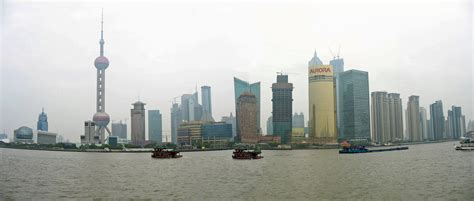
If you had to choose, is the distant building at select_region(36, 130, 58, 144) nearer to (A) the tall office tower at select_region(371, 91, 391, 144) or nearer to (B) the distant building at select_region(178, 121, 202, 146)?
(B) the distant building at select_region(178, 121, 202, 146)

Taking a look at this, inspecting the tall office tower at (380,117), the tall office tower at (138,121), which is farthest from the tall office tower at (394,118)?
the tall office tower at (138,121)

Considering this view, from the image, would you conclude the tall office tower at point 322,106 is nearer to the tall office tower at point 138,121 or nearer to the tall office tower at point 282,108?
the tall office tower at point 282,108

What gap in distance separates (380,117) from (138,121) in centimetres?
10225

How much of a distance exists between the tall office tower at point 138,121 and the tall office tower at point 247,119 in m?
41.1

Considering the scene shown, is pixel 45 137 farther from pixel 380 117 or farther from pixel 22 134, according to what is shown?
pixel 380 117

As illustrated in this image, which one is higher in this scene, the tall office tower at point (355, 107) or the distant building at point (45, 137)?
the tall office tower at point (355, 107)

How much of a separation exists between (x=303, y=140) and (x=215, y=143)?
34.0 m

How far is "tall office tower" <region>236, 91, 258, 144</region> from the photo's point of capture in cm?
17162

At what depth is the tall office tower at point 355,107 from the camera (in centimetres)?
17125

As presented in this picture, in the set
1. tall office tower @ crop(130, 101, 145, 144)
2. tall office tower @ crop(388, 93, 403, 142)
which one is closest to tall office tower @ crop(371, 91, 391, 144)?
tall office tower @ crop(388, 93, 403, 142)

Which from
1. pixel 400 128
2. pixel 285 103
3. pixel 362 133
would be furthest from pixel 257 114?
pixel 400 128

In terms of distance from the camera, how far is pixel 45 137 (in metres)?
158

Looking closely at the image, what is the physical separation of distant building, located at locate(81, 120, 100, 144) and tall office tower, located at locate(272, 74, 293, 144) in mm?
71894

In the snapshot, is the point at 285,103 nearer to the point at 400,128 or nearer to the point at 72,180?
the point at 400,128
